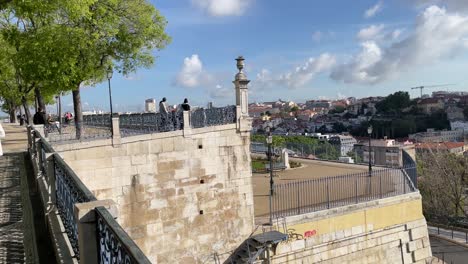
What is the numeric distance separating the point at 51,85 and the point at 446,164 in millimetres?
34779

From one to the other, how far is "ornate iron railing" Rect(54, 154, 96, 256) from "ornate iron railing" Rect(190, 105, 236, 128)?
28.4 ft

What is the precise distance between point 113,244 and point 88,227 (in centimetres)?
71

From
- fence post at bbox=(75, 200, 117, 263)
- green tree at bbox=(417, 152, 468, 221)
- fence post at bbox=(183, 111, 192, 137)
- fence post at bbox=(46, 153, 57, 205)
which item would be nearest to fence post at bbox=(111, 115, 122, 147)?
fence post at bbox=(183, 111, 192, 137)

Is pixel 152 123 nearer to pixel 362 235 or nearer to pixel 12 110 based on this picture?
pixel 362 235

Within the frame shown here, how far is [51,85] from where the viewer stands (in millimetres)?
16078

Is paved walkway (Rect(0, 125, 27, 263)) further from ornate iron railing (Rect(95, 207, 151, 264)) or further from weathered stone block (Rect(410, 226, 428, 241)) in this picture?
weathered stone block (Rect(410, 226, 428, 241))

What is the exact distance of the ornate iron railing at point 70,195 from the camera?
3596mm

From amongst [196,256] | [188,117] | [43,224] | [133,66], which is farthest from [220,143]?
[43,224]

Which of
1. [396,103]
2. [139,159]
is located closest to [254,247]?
[139,159]

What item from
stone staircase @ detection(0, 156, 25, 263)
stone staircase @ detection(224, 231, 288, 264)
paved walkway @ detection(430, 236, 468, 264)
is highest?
stone staircase @ detection(0, 156, 25, 263)

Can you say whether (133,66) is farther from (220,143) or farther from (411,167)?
(411,167)

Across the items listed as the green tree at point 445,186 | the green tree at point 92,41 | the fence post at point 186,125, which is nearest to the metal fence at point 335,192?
the fence post at point 186,125

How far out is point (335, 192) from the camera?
17.6 meters

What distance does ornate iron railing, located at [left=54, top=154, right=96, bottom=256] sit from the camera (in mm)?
3596
